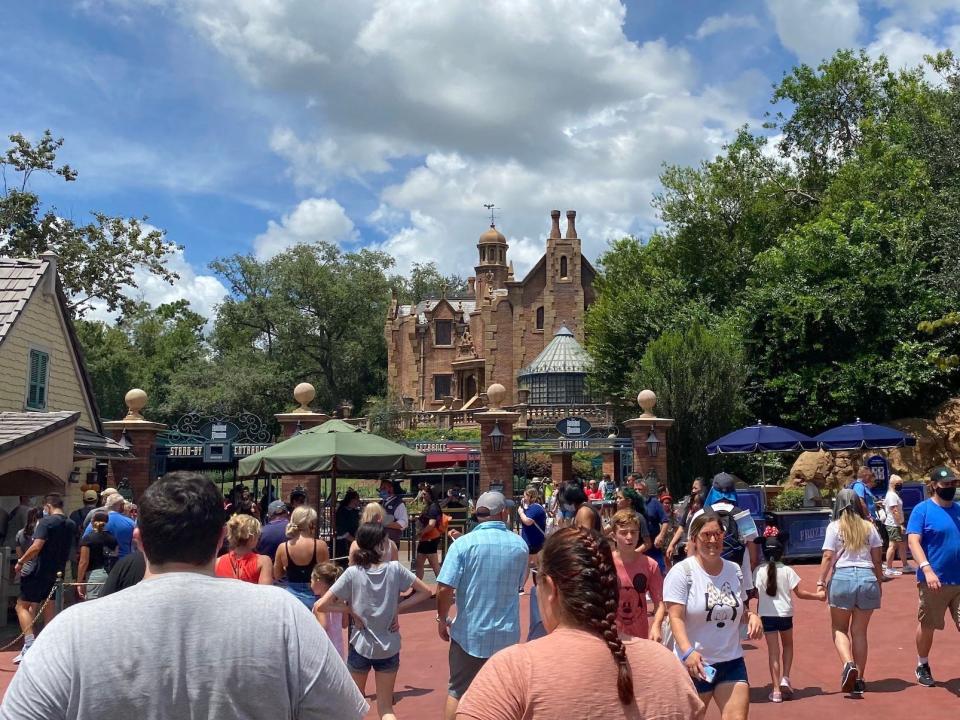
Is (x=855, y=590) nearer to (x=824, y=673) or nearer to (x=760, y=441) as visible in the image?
(x=824, y=673)

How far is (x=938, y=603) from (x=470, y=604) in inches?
178

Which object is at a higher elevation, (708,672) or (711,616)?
(711,616)

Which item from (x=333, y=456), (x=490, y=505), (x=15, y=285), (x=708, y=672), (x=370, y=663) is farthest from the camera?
(x=15, y=285)

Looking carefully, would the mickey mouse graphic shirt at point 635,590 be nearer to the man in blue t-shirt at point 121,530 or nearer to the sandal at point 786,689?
the sandal at point 786,689

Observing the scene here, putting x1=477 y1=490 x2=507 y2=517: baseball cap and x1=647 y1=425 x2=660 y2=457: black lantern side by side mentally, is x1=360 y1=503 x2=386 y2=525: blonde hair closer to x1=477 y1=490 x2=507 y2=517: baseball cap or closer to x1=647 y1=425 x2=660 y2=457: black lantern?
x1=477 y1=490 x2=507 y2=517: baseball cap

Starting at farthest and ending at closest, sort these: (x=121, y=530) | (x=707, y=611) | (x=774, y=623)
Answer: (x=121, y=530) → (x=774, y=623) → (x=707, y=611)

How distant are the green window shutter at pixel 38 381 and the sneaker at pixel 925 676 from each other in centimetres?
1671

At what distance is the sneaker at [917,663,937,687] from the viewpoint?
8.52 m

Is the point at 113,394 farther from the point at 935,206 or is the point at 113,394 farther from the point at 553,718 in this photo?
the point at 553,718

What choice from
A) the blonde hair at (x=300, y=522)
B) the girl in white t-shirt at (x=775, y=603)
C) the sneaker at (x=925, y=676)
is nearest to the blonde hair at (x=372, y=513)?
the blonde hair at (x=300, y=522)

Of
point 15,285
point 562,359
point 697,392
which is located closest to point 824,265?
point 697,392

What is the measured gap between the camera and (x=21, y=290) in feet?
63.1

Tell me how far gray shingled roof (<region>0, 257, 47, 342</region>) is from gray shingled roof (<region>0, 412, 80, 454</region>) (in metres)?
3.57

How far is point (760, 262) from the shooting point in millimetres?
33438
